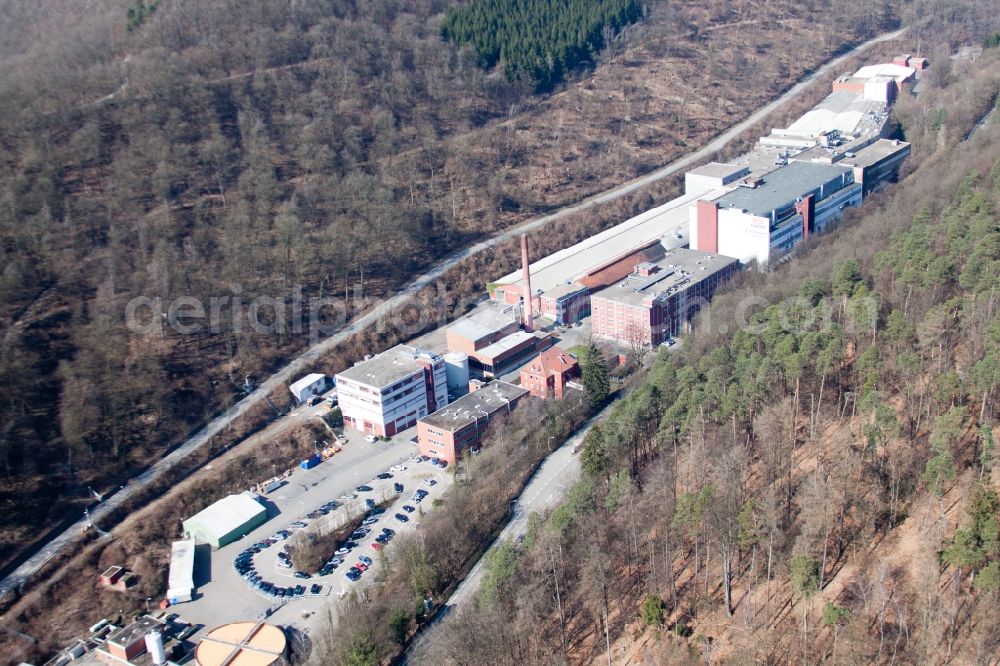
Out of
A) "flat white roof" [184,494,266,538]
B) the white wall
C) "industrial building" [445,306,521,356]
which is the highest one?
the white wall

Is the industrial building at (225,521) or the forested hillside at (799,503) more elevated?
the forested hillside at (799,503)

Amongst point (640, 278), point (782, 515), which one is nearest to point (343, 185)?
point (640, 278)

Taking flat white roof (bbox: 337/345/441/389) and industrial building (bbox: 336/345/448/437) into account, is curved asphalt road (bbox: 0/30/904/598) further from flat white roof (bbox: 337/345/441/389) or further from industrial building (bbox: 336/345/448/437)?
industrial building (bbox: 336/345/448/437)

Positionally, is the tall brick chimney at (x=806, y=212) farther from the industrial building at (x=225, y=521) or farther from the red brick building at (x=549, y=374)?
the industrial building at (x=225, y=521)

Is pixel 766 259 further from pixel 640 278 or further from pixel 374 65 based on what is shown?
pixel 374 65

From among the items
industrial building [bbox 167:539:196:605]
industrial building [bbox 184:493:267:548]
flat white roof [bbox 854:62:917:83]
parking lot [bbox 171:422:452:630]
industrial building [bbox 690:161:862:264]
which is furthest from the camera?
flat white roof [bbox 854:62:917:83]

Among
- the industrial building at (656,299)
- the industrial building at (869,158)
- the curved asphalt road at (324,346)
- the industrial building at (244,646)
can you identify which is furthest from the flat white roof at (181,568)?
the industrial building at (869,158)

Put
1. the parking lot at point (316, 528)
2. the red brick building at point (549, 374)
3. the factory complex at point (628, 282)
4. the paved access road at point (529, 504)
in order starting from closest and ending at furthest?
the paved access road at point (529, 504) < the parking lot at point (316, 528) < the factory complex at point (628, 282) < the red brick building at point (549, 374)

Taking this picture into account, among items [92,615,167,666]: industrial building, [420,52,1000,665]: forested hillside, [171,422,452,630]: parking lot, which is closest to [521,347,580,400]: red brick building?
[171,422,452,630]: parking lot
